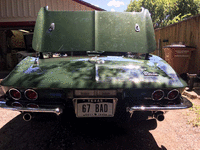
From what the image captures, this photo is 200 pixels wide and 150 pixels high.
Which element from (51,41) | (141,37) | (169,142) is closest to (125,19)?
(141,37)

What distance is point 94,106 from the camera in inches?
75.9

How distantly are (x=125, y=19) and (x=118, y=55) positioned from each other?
0.64 metres

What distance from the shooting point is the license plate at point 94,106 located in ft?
6.31

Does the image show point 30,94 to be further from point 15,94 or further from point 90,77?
point 90,77

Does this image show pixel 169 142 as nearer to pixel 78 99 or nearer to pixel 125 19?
pixel 78 99

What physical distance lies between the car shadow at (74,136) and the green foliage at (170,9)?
919 inches

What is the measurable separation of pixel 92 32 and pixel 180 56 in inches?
158

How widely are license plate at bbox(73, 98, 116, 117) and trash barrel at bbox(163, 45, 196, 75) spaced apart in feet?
14.8

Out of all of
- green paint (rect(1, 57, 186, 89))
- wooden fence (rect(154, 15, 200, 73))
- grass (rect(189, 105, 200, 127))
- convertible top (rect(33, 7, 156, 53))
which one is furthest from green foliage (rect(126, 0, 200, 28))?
green paint (rect(1, 57, 186, 89))

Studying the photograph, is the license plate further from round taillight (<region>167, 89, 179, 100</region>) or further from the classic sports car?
round taillight (<region>167, 89, 179, 100</region>)

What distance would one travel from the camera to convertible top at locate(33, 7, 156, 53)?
2770 mm

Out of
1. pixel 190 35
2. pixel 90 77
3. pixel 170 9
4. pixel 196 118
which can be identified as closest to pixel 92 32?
pixel 90 77

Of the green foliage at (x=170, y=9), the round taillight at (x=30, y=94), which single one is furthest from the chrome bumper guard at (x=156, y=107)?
the green foliage at (x=170, y=9)

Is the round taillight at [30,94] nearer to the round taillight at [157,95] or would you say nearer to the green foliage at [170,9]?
the round taillight at [157,95]
